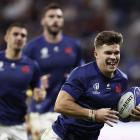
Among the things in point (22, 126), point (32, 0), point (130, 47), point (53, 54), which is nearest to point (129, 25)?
point (130, 47)

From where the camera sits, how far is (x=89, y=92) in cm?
681

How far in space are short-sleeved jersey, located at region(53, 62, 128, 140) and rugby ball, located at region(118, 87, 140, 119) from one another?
0.17 feet

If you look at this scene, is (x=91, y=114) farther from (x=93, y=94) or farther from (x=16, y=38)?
(x=16, y=38)

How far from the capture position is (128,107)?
6957 millimetres

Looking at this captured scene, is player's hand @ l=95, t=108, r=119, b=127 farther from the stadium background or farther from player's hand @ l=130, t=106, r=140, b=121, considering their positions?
the stadium background

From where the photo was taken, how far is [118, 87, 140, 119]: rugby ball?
696 centimetres

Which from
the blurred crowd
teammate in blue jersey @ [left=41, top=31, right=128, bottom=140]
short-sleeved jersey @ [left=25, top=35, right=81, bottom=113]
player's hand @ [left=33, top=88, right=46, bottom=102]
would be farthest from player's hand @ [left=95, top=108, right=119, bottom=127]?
the blurred crowd

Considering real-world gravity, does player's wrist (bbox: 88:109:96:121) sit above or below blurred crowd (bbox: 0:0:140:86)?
below

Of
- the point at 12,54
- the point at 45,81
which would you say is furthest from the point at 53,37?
the point at 12,54

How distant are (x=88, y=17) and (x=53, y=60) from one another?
596cm

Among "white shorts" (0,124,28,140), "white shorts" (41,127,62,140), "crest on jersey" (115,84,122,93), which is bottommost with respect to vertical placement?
"white shorts" (0,124,28,140)

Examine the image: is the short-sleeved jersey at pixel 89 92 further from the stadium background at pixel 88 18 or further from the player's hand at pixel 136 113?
the stadium background at pixel 88 18

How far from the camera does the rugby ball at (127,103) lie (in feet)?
22.9

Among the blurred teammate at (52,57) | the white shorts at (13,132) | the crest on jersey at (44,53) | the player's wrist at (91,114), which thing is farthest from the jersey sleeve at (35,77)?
the player's wrist at (91,114)
